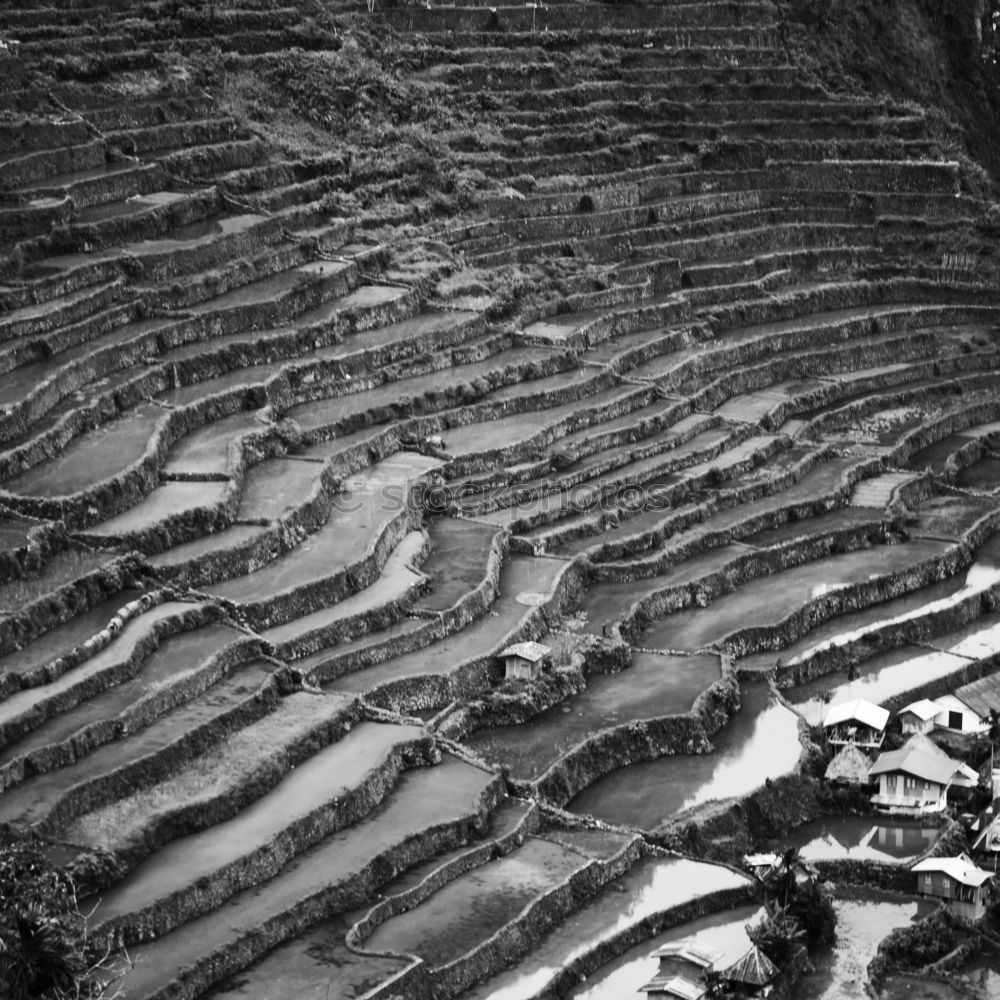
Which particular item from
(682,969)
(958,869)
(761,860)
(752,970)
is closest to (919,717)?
(958,869)

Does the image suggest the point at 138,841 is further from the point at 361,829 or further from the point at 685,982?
the point at 685,982

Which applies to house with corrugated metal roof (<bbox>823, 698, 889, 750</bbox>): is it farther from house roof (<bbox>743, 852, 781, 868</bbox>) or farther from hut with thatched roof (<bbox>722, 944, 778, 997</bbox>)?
hut with thatched roof (<bbox>722, 944, 778, 997</bbox>)

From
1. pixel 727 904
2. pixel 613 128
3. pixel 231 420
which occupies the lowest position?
pixel 727 904

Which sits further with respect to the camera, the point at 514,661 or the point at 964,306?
the point at 964,306

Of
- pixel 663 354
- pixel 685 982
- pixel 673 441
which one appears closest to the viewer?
pixel 685 982

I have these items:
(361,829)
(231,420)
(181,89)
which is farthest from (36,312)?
(361,829)

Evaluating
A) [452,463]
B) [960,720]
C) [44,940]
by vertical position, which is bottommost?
[960,720]

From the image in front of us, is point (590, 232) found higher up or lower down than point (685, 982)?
higher up

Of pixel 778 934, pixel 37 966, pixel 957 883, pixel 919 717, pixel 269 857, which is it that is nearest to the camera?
pixel 37 966

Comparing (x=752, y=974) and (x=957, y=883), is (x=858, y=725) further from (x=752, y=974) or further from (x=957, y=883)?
(x=752, y=974)
